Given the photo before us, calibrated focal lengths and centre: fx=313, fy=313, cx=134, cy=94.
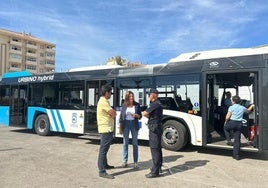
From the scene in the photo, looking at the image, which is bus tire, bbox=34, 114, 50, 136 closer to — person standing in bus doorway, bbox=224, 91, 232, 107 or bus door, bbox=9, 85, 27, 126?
bus door, bbox=9, 85, 27, 126

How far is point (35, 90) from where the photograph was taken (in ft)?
46.9

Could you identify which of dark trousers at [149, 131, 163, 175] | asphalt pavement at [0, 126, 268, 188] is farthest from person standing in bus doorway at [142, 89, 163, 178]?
asphalt pavement at [0, 126, 268, 188]

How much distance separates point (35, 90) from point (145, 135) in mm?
6277

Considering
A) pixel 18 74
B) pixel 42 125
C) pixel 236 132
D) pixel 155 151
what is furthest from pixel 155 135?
pixel 18 74

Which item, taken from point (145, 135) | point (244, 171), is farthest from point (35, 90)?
point (244, 171)

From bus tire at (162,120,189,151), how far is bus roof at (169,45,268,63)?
6.96 feet

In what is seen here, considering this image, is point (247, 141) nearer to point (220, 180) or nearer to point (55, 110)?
point (220, 180)

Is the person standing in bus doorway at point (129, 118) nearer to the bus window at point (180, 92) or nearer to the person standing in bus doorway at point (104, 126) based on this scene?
the person standing in bus doorway at point (104, 126)

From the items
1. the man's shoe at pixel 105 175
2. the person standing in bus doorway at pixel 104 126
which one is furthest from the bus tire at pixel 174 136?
the man's shoe at pixel 105 175

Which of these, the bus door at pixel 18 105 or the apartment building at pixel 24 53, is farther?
the apartment building at pixel 24 53

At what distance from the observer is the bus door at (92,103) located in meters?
12.0

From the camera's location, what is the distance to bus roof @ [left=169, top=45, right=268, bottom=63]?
896cm

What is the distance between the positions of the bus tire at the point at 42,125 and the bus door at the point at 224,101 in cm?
731

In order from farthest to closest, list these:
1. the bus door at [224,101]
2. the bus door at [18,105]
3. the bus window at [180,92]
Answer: the bus door at [18,105], the bus window at [180,92], the bus door at [224,101]
